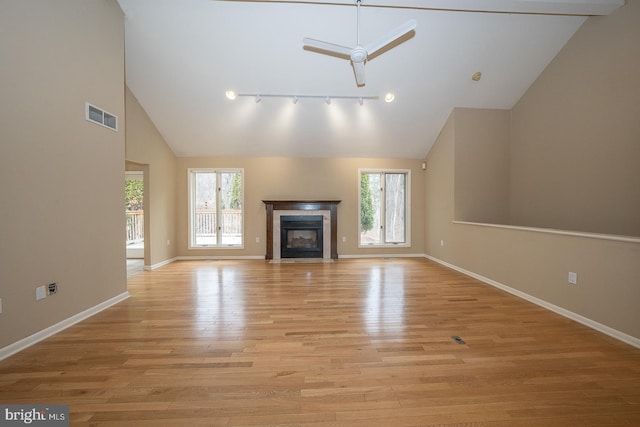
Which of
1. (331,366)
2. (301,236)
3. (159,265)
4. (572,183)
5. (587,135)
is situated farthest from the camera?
(301,236)

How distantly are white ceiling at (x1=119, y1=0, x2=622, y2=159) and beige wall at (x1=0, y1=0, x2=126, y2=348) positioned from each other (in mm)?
904

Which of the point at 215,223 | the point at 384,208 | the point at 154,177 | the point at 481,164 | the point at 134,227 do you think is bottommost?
the point at 134,227

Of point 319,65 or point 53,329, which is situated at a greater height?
point 319,65

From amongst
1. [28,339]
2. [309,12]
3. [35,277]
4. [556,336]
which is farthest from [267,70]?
[556,336]

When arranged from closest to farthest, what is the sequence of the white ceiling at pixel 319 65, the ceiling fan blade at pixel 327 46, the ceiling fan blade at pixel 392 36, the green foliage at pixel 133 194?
the ceiling fan blade at pixel 392 36 → the ceiling fan blade at pixel 327 46 → the white ceiling at pixel 319 65 → the green foliage at pixel 133 194

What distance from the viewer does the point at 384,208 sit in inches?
253

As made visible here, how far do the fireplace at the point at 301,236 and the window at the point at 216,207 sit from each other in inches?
40.1

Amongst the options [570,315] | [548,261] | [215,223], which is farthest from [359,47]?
[215,223]

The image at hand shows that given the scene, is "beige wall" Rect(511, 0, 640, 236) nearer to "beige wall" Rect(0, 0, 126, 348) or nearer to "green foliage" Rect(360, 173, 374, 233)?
"green foliage" Rect(360, 173, 374, 233)

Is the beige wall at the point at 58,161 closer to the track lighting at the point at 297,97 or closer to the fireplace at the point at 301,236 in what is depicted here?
the track lighting at the point at 297,97

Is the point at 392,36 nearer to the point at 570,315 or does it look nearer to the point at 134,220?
the point at 570,315

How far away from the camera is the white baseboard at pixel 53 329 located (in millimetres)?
2123

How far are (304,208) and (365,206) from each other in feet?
4.88

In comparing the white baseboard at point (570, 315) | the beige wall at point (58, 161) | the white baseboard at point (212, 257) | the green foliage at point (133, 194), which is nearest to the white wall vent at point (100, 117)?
the beige wall at point (58, 161)
